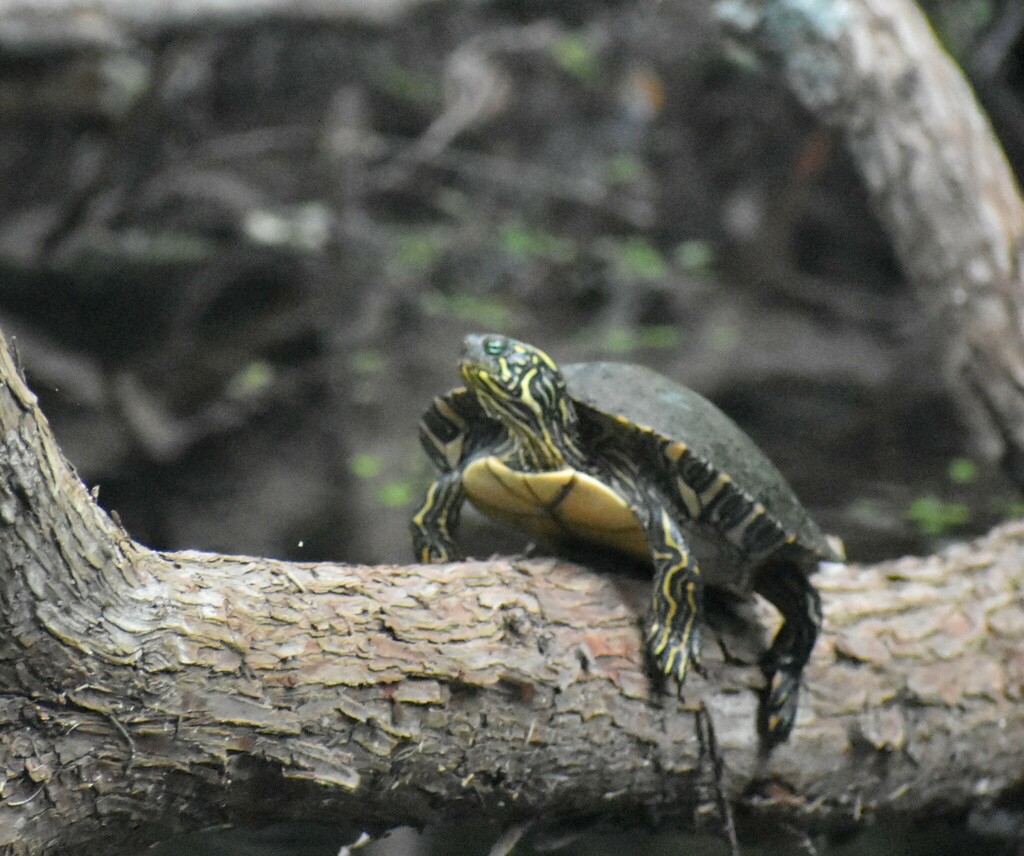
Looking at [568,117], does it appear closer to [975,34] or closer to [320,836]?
[975,34]

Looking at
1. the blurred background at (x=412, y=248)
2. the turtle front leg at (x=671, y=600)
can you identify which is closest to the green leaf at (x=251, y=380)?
the blurred background at (x=412, y=248)

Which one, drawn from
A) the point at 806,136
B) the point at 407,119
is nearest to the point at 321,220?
the point at 407,119

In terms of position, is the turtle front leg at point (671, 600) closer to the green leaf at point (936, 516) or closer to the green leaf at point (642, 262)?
the green leaf at point (936, 516)

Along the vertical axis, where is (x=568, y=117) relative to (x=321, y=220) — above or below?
above

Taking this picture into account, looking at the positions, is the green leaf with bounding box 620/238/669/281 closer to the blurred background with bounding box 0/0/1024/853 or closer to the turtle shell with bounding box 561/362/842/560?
the blurred background with bounding box 0/0/1024/853

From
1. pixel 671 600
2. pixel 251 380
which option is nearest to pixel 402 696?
pixel 671 600
